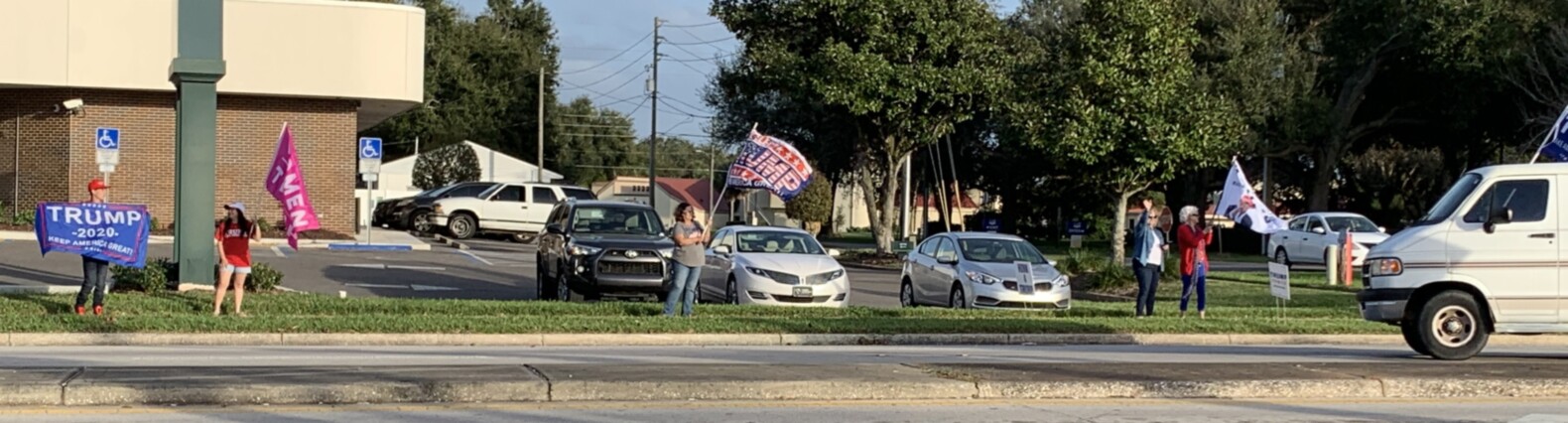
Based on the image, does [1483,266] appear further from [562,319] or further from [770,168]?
[770,168]

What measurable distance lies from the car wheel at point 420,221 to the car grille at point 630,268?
2095 centimetres

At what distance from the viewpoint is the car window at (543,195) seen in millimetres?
42875

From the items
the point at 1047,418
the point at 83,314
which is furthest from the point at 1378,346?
the point at 83,314

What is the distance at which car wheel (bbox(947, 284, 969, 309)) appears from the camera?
23.1 metres

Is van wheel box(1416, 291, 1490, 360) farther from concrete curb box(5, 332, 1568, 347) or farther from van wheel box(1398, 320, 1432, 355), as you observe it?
concrete curb box(5, 332, 1568, 347)

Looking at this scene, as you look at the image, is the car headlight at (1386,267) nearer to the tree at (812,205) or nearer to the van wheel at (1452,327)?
the van wheel at (1452,327)

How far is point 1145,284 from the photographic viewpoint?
2064cm

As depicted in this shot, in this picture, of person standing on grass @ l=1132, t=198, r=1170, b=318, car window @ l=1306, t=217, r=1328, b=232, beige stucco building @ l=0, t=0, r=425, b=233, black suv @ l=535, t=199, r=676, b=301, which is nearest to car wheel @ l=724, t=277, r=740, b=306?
black suv @ l=535, t=199, r=676, b=301

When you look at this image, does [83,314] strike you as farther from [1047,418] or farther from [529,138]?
[529,138]

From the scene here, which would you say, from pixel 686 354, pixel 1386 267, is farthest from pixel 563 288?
pixel 1386 267

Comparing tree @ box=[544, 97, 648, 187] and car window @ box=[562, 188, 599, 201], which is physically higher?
tree @ box=[544, 97, 648, 187]

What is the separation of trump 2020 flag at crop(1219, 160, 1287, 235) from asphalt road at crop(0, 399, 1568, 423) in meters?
18.9

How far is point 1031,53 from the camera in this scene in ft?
121

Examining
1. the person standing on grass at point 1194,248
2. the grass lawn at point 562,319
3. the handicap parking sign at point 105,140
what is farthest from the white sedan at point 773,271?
the handicap parking sign at point 105,140
